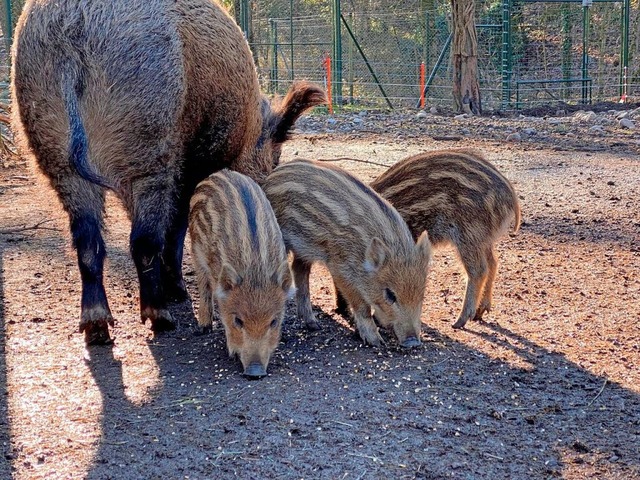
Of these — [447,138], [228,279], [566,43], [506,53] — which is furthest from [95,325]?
[566,43]

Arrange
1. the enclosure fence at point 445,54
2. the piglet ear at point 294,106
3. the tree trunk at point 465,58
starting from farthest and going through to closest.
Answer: the enclosure fence at point 445,54, the tree trunk at point 465,58, the piglet ear at point 294,106

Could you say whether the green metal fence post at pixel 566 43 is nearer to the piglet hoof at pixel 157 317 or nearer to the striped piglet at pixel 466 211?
the striped piglet at pixel 466 211

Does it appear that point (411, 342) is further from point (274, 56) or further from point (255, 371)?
point (274, 56)

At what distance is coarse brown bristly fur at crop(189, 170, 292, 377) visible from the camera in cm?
372

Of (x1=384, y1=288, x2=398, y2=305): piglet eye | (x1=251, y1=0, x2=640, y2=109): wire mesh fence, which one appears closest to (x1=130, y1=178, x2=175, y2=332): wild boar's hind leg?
(x1=384, y1=288, x2=398, y2=305): piglet eye

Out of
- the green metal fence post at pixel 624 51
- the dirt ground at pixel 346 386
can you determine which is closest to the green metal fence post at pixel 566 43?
the green metal fence post at pixel 624 51

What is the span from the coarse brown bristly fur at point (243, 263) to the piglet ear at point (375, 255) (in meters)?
0.40

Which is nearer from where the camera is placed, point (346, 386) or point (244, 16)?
point (346, 386)

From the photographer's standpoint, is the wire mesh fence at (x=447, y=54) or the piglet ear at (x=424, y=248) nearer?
the piglet ear at (x=424, y=248)

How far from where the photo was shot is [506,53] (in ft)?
51.2

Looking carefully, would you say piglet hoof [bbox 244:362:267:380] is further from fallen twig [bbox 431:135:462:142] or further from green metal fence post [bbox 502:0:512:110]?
green metal fence post [bbox 502:0:512:110]

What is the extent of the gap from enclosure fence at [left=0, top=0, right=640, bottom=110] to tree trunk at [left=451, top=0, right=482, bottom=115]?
1.39 meters

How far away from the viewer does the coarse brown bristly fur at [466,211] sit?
178 inches

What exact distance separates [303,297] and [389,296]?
0.51 m
